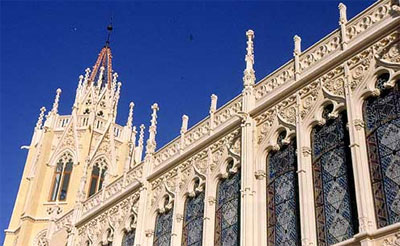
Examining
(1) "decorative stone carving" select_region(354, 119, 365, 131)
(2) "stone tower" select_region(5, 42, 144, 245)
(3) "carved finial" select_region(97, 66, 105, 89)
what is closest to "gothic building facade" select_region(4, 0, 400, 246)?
(1) "decorative stone carving" select_region(354, 119, 365, 131)

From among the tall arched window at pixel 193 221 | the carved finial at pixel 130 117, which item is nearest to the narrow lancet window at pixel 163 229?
the tall arched window at pixel 193 221

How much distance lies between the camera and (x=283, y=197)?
1468 cm

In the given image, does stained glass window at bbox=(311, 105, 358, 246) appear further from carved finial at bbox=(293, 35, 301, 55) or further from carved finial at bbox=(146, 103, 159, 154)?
carved finial at bbox=(146, 103, 159, 154)

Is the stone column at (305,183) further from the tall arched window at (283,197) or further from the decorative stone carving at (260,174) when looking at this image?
the decorative stone carving at (260,174)

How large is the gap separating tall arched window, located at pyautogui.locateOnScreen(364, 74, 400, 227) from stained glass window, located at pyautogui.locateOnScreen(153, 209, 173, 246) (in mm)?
7608

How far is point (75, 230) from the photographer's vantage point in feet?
75.4

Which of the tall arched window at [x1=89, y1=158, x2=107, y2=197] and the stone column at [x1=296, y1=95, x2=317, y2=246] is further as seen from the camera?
the tall arched window at [x1=89, y1=158, x2=107, y2=197]

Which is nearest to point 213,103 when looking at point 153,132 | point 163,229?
point 153,132

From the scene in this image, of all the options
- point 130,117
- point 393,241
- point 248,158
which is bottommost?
point 393,241

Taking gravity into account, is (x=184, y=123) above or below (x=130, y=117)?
below

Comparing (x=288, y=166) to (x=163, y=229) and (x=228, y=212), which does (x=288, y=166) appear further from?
(x=163, y=229)

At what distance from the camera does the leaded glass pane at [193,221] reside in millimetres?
17047

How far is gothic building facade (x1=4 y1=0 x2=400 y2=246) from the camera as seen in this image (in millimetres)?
12711

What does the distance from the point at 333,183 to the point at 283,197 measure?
1652 millimetres
